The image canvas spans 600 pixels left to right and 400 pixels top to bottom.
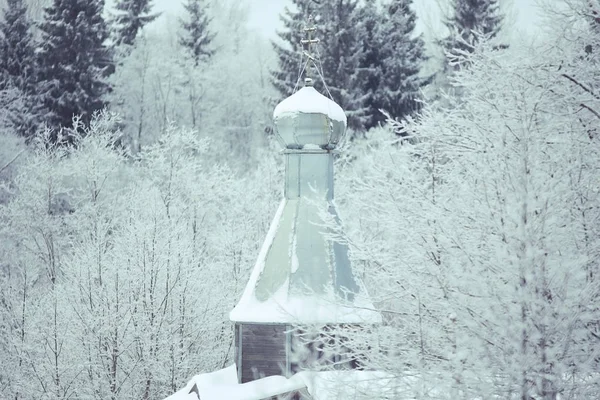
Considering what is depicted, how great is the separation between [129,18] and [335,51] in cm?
1229

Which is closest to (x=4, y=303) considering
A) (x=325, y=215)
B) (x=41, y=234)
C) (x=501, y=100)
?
(x=41, y=234)

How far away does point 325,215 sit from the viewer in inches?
289

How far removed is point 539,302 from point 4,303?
60.9 ft

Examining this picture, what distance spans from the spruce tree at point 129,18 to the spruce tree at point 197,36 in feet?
6.85

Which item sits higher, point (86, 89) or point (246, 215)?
point (86, 89)

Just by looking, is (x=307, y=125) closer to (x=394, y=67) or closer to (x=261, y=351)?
(x=261, y=351)

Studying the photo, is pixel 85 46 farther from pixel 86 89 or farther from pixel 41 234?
pixel 41 234

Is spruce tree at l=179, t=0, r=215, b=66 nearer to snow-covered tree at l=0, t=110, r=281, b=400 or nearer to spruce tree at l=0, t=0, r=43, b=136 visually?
spruce tree at l=0, t=0, r=43, b=136

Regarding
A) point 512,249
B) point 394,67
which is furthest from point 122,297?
point 394,67

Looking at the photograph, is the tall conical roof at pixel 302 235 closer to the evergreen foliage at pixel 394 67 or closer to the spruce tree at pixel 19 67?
the evergreen foliage at pixel 394 67

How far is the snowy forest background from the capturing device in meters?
5.82

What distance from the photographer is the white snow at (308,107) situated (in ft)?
32.8

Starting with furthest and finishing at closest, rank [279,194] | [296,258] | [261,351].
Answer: [279,194] < [296,258] < [261,351]

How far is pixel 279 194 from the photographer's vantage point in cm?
2422
